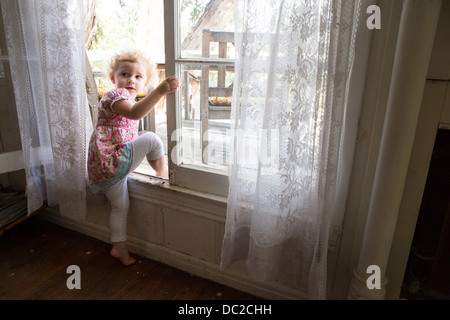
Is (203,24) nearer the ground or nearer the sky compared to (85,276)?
nearer the sky

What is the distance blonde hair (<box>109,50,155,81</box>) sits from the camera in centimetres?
140

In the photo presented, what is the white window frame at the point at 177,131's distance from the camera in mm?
1250

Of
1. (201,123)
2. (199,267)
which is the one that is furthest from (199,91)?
(199,267)

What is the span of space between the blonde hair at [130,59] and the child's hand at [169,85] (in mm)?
240

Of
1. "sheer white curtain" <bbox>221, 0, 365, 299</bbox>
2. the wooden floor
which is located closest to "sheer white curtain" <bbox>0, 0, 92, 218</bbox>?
the wooden floor

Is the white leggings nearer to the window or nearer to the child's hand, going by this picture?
the window

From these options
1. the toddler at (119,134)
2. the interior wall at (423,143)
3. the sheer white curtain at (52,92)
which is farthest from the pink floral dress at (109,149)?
the interior wall at (423,143)

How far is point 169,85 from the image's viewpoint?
1268mm

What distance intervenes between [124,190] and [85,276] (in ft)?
1.58

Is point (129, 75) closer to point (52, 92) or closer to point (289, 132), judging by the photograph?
point (52, 92)

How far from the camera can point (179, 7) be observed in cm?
125

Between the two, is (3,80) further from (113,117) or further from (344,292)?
(344,292)

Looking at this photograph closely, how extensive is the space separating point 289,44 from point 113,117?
0.90 metres

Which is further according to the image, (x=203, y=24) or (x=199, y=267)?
(x=199, y=267)
